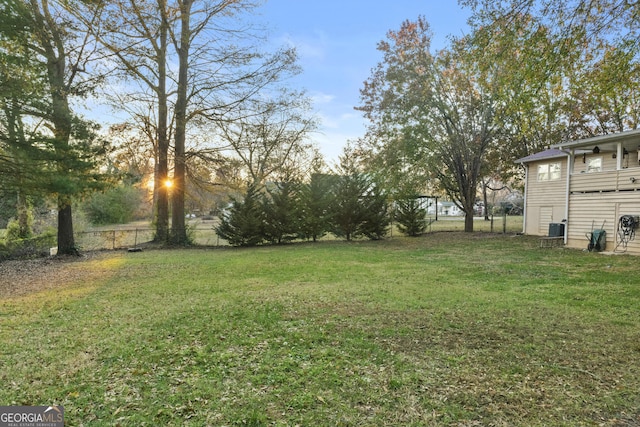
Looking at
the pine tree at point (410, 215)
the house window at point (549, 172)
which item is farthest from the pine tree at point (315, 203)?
the house window at point (549, 172)

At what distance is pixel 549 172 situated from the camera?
16.5 meters

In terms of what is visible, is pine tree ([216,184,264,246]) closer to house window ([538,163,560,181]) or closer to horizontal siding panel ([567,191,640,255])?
horizontal siding panel ([567,191,640,255])

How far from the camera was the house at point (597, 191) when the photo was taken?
10.8 meters

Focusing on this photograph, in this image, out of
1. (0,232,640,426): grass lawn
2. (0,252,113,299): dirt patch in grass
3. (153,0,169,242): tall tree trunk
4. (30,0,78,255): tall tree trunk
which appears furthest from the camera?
(153,0,169,242): tall tree trunk

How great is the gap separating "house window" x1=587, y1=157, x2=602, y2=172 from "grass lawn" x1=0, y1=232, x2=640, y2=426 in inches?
343

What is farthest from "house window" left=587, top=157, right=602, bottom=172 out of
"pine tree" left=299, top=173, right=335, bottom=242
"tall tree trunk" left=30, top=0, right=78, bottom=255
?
"tall tree trunk" left=30, top=0, right=78, bottom=255

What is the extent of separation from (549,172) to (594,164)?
7.89ft

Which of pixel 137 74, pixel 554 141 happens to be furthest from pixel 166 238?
pixel 554 141

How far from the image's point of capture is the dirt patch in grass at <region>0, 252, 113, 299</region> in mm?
7254

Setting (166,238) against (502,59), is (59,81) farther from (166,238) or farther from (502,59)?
(502,59)

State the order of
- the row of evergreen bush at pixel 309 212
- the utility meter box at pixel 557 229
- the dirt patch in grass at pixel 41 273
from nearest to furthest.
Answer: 1. the dirt patch in grass at pixel 41 273
2. the utility meter box at pixel 557 229
3. the row of evergreen bush at pixel 309 212

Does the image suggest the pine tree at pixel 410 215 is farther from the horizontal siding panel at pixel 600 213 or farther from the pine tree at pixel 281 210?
the horizontal siding panel at pixel 600 213

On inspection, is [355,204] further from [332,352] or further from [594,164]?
[332,352]

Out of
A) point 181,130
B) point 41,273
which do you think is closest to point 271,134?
point 181,130
